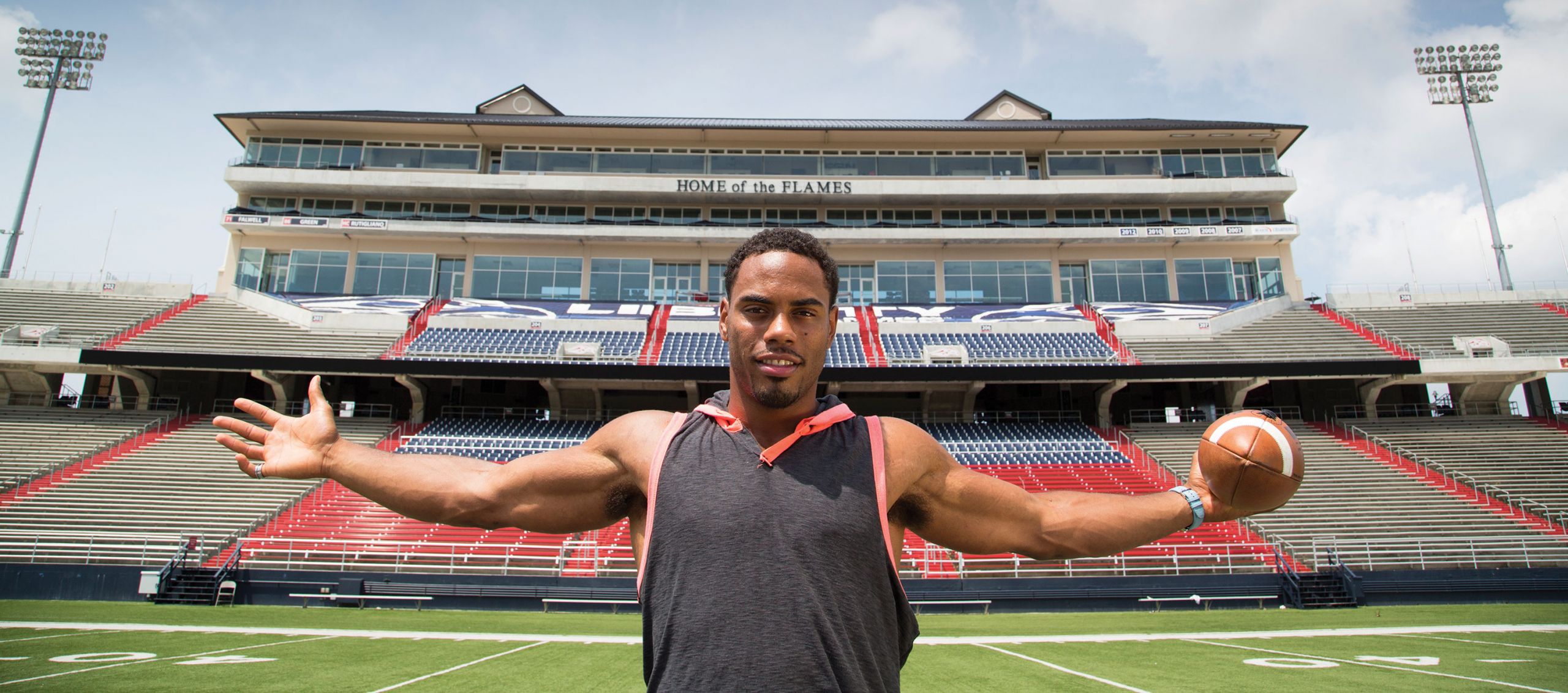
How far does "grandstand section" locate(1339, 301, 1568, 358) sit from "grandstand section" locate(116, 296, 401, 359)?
41946 millimetres

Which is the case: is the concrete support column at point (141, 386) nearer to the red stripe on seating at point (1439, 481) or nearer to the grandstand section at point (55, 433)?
the grandstand section at point (55, 433)

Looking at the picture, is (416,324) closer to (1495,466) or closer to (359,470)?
(359,470)

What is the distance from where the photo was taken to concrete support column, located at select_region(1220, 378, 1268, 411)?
2920 centimetres

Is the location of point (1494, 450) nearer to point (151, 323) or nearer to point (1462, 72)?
point (1462, 72)

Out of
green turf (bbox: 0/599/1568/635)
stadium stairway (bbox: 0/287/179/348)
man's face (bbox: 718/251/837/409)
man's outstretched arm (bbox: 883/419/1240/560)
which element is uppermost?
stadium stairway (bbox: 0/287/179/348)

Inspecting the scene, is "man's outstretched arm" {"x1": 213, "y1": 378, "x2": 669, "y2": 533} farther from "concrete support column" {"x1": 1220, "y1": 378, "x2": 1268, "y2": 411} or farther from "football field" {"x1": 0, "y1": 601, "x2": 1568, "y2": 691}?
"concrete support column" {"x1": 1220, "y1": 378, "x2": 1268, "y2": 411}

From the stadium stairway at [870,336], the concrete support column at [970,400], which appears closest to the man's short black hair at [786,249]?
the stadium stairway at [870,336]

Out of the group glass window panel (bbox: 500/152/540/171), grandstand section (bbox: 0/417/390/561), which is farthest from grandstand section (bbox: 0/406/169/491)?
glass window panel (bbox: 500/152/540/171)

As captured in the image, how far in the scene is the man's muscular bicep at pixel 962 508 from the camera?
2354 millimetres

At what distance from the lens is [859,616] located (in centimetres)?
201

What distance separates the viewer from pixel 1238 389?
29859mm

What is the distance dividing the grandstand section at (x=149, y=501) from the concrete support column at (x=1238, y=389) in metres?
32.8

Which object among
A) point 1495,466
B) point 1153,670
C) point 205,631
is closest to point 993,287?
point 1495,466

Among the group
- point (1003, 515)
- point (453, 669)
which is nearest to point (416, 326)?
point (453, 669)
